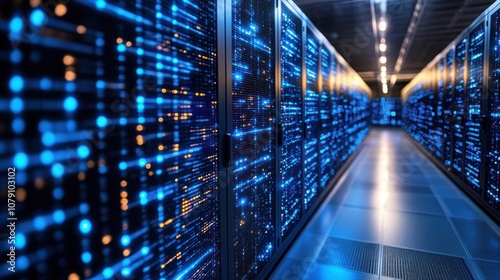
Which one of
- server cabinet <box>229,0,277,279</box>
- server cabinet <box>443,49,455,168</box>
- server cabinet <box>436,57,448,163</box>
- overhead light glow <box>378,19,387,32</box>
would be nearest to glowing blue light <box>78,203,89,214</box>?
server cabinet <box>229,0,277,279</box>

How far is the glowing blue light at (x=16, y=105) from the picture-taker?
1.97 ft

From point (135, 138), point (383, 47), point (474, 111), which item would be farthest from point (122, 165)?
point (383, 47)

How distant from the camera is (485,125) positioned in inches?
135

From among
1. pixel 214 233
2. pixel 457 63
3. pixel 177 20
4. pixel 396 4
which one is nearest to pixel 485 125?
pixel 457 63

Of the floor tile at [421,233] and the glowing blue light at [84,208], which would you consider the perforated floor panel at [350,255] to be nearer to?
the floor tile at [421,233]

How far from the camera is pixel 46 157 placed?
666 millimetres

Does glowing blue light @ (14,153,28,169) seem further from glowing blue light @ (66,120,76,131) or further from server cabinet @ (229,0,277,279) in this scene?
server cabinet @ (229,0,277,279)

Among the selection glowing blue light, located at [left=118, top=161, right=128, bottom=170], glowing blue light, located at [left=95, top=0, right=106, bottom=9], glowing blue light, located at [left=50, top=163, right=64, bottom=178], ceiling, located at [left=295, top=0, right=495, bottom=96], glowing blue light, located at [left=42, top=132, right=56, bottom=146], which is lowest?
glowing blue light, located at [left=118, top=161, right=128, bottom=170]

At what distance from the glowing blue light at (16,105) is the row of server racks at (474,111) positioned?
161 inches

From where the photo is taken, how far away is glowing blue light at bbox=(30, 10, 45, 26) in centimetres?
64

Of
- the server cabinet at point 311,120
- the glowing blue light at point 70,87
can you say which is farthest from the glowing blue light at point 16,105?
the server cabinet at point 311,120

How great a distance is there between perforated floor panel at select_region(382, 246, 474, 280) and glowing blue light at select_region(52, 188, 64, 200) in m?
2.28

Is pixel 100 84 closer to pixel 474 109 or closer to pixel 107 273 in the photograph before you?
pixel 107 273

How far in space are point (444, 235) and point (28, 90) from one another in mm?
3484
